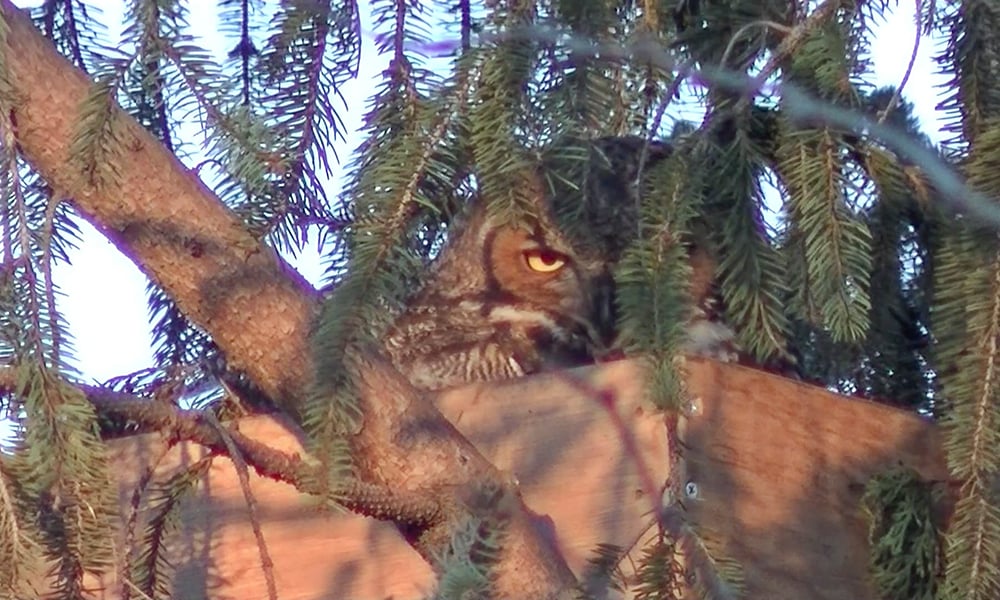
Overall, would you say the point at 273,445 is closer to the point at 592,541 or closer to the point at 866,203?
the point at 592,541

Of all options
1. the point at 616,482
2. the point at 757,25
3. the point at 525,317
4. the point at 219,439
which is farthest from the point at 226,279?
the point at 525,317

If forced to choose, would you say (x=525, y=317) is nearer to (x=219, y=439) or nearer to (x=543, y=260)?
(x=543, y=260)

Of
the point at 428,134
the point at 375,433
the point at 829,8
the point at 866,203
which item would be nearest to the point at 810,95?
the point at 829,8

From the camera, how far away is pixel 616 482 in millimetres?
1930

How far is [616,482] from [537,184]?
300 mm

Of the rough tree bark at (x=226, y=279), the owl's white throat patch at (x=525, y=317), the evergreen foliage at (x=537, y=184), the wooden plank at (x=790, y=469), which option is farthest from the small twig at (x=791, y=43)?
the owl's white throat patch at (x=525, y=317)

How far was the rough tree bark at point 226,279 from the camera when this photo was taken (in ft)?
6.23

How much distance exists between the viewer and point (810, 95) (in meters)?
1.99

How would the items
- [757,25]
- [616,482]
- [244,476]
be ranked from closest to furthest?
1. [244,476]
2. [616,482]
3. [757,25]

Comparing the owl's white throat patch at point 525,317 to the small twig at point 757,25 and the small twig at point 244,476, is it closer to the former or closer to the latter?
the small twig at point 757,25

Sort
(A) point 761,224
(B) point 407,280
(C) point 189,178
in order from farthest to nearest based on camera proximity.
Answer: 1. (A) point 761,224
2. (C) point 189,178
3. (B) point 407,280

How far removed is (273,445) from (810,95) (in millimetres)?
656

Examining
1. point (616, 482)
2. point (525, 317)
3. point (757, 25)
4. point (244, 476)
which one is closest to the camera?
point (244, 476)

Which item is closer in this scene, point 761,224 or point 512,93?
point 512,93
